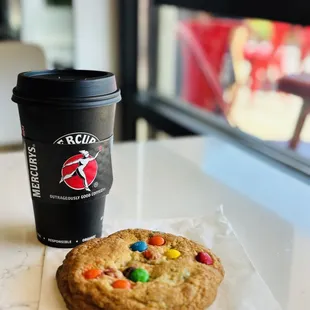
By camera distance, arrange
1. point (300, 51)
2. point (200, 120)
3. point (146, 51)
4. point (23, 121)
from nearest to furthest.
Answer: point (23, 121), point (300, 51), point (200, 120), point (146, 51)

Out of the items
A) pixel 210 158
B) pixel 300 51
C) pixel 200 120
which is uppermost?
pixel 300 51

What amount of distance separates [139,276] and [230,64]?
1.75m

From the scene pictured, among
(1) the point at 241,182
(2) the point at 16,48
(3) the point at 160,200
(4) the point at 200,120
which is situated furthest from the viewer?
(4) the point at 200,120

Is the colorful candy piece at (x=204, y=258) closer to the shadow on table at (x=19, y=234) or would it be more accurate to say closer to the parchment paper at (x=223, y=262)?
the parchment paper at (x=223, y=262)

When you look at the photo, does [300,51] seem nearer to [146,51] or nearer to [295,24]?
[295,24]

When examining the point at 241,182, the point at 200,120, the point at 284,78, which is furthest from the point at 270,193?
the point at 200,120

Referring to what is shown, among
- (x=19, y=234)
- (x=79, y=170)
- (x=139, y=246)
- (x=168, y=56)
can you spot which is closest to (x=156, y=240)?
(x=139, y=246)

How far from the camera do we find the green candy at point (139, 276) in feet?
1.86

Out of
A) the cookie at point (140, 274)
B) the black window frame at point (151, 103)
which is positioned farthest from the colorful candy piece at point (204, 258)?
the black window frame at point (151, 103)

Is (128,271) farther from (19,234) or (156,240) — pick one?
(19,234)

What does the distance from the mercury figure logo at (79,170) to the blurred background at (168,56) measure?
113cm

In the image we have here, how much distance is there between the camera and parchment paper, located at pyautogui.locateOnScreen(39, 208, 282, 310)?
1.96 feet

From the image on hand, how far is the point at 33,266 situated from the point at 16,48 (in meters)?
1.00

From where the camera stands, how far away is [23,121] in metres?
0.67
